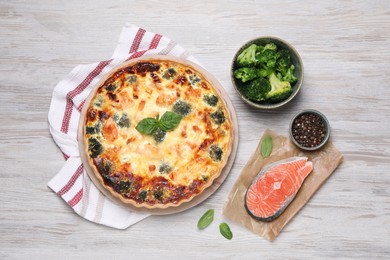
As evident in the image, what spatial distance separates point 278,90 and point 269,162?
66 cm

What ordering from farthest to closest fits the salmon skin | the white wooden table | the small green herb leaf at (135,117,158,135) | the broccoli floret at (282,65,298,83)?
the white wooden table < the salmon skin < the broccoli floret at (282,65,298,83) < the small green herb leaf at (135,117,158,135)

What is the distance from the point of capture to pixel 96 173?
4000mm

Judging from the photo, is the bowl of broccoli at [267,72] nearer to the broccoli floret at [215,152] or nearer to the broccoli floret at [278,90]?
the broccoli floret at [278,90]

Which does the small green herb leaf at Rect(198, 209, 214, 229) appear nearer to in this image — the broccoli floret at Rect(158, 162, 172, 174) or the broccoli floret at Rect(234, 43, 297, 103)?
the broccoli floret at Rect(158, 162, 172, 174)

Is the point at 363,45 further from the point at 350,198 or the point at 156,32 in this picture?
the point at 156,32

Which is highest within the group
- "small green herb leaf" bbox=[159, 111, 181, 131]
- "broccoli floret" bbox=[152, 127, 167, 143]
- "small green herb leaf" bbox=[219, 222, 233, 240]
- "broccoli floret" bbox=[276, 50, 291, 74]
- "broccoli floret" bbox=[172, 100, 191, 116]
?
"broccoli floret" bbox=[276, 50, 291, 74]

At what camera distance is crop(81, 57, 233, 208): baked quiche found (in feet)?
13.0

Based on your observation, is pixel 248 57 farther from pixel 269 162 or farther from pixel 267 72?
pixel 269 162

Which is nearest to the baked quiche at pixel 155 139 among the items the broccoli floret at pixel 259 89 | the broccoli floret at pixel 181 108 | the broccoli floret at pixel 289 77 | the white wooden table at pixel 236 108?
the broccoli floret at pixel 181 108

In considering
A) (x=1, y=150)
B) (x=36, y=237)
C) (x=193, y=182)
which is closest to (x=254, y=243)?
(x=193, y=182)

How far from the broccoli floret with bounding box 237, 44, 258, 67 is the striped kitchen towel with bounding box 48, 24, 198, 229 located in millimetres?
458

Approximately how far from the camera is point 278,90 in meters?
3.97

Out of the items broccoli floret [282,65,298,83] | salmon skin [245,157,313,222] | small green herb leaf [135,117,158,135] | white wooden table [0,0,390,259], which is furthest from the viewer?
white wooden table [0,0,390,259]

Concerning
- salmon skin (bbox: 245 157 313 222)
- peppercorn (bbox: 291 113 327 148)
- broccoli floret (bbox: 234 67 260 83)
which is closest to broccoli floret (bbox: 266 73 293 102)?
broccoli floret (bbox: 234 67 260 83)
